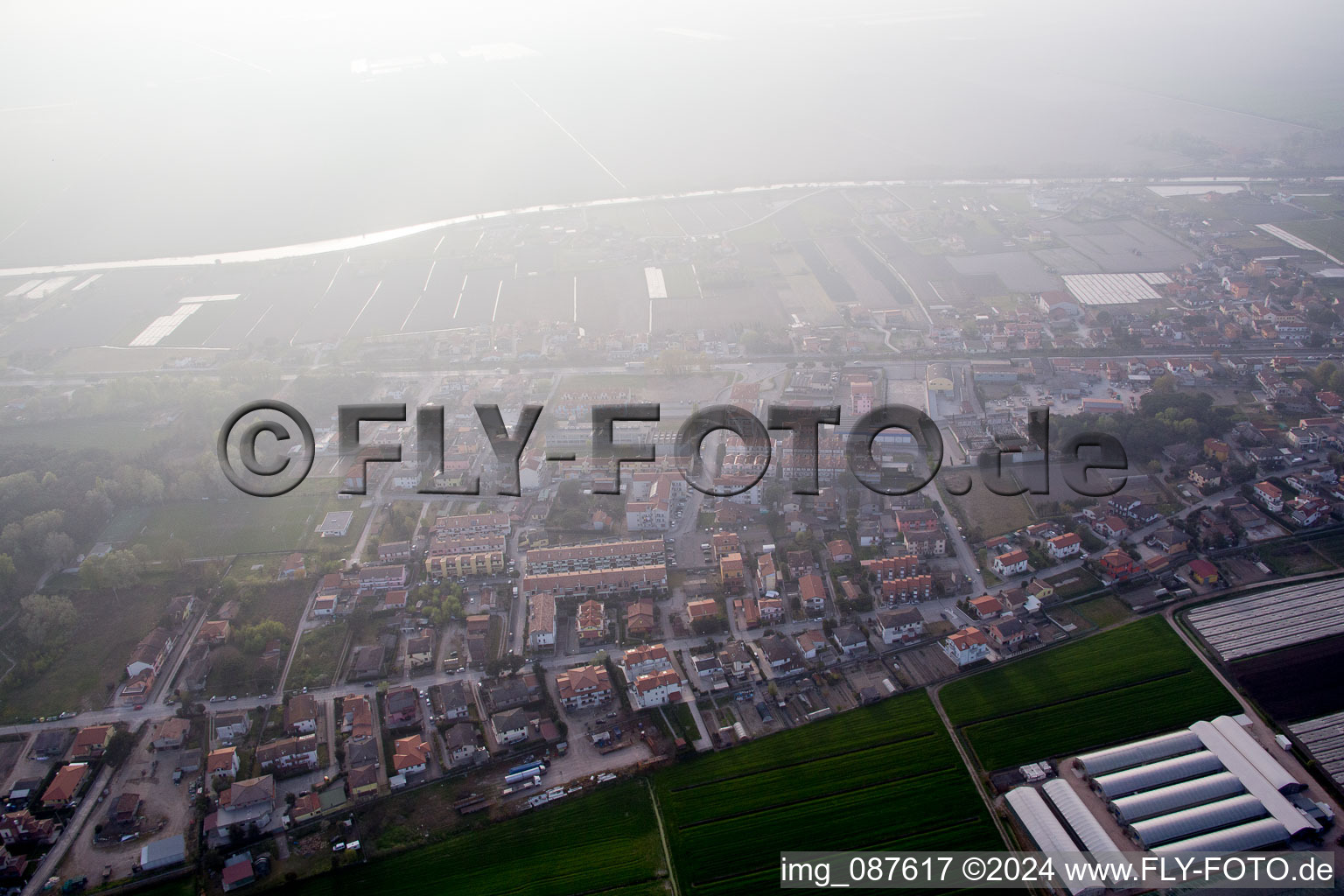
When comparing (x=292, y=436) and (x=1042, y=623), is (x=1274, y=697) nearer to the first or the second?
(x=1042, y=623)

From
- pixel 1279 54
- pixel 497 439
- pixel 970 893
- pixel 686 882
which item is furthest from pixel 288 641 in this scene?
pixel 1279 54

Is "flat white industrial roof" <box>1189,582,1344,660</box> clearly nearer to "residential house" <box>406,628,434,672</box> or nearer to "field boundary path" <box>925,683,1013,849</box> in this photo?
"field boundary path" <box>925,683,1013,849</box>

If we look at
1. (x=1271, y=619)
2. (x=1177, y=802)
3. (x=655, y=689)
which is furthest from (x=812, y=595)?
(x=1271, y=619)

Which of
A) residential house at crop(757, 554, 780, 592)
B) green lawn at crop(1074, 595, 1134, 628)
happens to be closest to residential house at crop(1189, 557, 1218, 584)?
green lawn at crop(1074, 595, 1134, 628)

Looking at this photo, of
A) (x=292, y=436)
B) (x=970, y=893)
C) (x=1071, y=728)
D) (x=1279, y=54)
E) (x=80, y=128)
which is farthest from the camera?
(x=1279, y=54)

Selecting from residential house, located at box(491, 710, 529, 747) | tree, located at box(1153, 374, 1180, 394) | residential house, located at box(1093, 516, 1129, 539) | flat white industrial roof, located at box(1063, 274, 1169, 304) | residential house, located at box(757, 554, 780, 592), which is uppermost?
flat white industrial roof, located at box(1063, 274, 1169, 304)

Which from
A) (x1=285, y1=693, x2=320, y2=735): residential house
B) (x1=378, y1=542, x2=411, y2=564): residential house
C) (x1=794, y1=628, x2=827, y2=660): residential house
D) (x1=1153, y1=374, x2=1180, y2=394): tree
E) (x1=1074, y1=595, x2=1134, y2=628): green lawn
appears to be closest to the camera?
(x1=285, y1=693, x2=320, y2=735): residential house

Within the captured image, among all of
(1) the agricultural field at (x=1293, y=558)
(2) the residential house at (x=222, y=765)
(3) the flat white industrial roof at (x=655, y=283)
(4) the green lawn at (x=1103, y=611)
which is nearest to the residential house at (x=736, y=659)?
(4) the green lawn at (x=1103, y=611)
